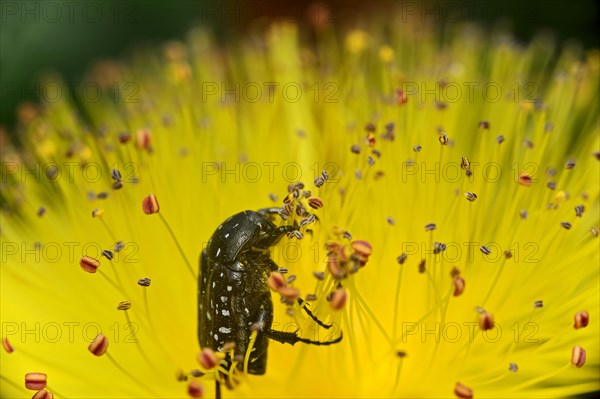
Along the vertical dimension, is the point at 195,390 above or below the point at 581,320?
below

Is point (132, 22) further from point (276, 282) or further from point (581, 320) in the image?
point (581, 320)

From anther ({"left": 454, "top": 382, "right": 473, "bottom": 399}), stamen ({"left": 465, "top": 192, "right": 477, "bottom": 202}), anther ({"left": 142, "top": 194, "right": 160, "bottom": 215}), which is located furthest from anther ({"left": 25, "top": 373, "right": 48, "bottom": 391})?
stamen ({"left": 465, "top": 192, "right": 477, "bottom": 202})

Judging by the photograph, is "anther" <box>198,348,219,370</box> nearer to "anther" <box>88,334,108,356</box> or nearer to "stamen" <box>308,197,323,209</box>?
"anther" <box>88,334,108,356</box>

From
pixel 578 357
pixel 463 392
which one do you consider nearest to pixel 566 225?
pixel 578 357

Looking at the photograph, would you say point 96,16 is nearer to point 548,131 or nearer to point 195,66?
point 195,66

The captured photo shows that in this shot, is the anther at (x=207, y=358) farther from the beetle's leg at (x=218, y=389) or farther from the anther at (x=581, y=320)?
the anther at (x=581, y=320)

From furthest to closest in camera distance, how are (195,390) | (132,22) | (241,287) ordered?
(132,22)
(241,287)
(195,390)

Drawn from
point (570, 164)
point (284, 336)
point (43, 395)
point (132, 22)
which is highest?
point (132, 22)
